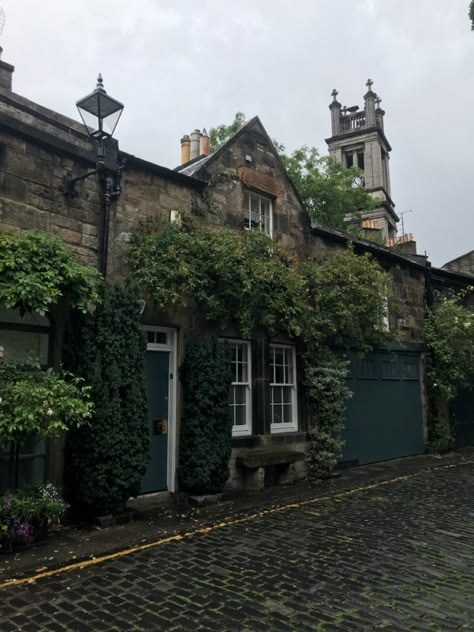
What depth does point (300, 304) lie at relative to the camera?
939cm

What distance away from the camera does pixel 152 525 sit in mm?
6812

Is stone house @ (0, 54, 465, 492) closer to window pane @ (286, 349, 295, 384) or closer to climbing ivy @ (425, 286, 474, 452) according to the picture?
window pane @ (286, 349, 295, 384)

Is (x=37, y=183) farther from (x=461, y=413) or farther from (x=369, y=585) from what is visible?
(x=461, y=413)

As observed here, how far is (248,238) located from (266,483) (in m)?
4.64

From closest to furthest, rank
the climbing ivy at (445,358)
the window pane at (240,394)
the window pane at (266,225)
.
A: the window pane at (240,394)
the window pane at (266,225)
the climbing ivy at (445,358)

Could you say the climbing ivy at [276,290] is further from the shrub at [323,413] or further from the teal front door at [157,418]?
the teal front door at [157,418]

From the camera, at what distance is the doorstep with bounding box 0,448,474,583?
539 centimetres

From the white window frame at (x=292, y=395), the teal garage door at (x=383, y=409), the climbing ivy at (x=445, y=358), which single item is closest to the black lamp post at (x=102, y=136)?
the white window frame at (x=292, y=395)

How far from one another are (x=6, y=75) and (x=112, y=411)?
489 cm

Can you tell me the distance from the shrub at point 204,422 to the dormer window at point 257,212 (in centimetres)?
297

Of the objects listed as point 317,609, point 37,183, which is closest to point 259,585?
point 317,609

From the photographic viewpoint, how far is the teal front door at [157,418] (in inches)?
323

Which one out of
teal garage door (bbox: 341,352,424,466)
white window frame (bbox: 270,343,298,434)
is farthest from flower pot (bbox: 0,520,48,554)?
teal garage door (bbox: 341,352,424,466)

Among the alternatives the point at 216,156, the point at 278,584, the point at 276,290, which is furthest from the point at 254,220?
the point at 278,584
